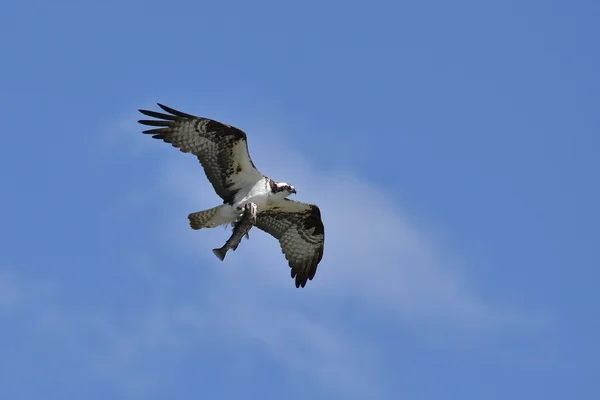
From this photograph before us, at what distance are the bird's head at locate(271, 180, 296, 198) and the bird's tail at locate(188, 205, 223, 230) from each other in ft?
3.72

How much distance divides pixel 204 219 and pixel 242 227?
765 millimetres

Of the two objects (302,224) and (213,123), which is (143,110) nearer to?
(213,123)

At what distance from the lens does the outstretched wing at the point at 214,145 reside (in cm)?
2830

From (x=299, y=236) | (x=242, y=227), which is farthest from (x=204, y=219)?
(x=299, y=236)

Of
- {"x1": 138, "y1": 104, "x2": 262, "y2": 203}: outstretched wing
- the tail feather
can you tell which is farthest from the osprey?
the tail feather

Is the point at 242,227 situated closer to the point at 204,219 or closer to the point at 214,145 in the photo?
the point at 204,219

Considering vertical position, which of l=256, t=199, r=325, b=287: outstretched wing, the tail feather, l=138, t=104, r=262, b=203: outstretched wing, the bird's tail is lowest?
the tail feather

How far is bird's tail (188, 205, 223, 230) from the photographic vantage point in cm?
2872

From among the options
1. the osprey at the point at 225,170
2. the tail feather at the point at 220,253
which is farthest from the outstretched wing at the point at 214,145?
the tail feather at the point at 220,253

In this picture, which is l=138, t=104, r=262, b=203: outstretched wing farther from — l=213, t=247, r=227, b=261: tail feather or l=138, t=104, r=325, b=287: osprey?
l=213, t=247, r=227, b=261: tail feather

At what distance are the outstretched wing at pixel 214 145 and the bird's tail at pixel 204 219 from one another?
420 millimetres

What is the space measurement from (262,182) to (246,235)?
43.0 inches

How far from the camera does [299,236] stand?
30656 millimetres

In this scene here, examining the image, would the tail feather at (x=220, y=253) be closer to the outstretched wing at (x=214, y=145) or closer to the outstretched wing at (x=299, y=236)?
the outstretched wing at (x=214, y=145)
